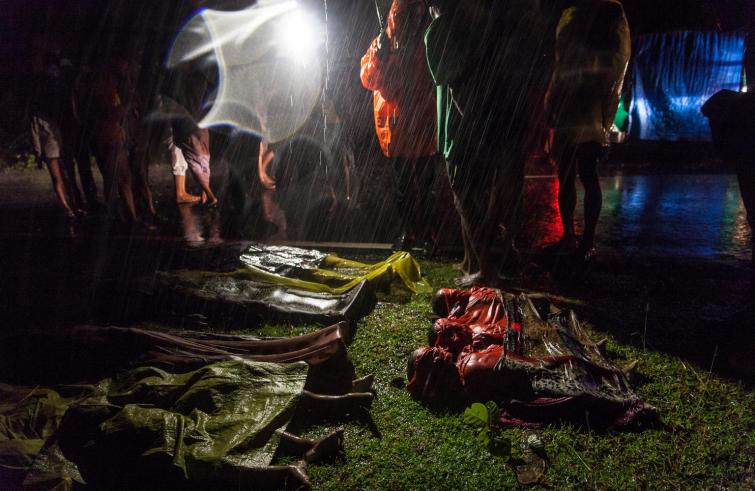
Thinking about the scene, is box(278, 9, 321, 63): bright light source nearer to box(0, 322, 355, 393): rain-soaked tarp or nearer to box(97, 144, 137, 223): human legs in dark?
box(97, 144, 137, 223): human legs in dark

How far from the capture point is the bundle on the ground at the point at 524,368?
2465mm

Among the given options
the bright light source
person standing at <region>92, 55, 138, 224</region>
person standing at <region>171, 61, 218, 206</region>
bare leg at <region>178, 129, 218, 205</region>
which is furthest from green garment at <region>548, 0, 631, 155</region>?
person standing at <region>92, 55, 138, 224</region>

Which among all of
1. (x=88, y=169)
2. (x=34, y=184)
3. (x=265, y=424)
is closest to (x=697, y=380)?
(x=265, y=424)

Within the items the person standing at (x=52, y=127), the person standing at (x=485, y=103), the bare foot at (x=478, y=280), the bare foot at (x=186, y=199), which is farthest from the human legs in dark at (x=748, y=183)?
the person standing at (x=52, y=127)

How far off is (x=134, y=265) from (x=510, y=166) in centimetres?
488

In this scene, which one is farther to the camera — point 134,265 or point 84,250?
point 84,250

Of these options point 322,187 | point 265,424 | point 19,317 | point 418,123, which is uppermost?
point 418,123

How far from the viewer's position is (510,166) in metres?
4.50

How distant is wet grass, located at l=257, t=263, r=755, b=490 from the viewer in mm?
2141

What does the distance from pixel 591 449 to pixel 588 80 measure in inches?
153

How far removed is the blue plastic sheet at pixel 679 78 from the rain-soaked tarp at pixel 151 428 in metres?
14.0

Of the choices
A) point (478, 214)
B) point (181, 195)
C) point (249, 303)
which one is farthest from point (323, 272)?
point (181, 195)

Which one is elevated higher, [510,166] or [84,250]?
[510,166]

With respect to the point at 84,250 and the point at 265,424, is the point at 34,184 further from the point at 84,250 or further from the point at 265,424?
the point at 265,424
